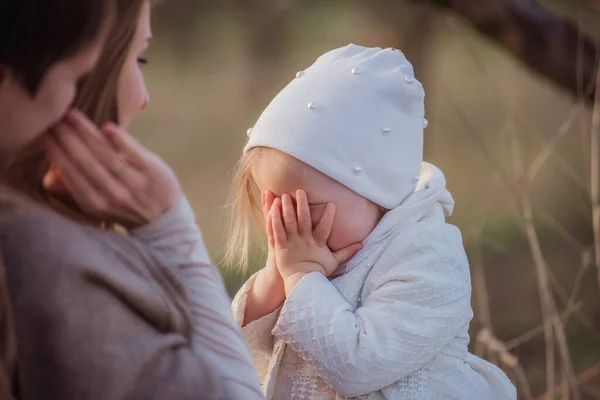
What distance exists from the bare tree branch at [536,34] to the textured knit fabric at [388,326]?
5.14 ft

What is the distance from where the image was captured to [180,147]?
5.82 m

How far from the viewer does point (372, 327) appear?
1.54m

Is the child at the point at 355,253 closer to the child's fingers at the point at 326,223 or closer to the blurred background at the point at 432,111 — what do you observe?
the child's fingers at the point at 326,223

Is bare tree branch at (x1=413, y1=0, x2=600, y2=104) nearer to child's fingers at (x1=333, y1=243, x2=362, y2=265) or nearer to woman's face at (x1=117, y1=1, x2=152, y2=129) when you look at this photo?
child's fingers at (x1=333, y1=243, x2=362, y2=265)

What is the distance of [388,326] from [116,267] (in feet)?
2.07

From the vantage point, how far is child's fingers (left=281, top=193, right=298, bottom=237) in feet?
5.26

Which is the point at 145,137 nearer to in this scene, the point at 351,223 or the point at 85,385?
the point at 351,223

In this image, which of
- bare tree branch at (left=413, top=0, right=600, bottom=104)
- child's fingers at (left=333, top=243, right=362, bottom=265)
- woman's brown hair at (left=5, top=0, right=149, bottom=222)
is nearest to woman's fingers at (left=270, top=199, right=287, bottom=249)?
child's fingers at (left=333, top=243, right=362, bottom=265)

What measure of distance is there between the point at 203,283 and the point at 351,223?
1.76 feet

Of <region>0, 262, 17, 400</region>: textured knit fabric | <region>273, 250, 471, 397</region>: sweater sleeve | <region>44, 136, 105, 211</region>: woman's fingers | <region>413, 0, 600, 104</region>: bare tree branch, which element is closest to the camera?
<region>0, 262, 17, 400</region>: textured knit fabric

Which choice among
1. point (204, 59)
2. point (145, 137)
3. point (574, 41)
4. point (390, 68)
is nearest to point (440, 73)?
point (204, 59)

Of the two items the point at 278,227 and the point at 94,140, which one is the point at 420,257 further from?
the point at 94,140

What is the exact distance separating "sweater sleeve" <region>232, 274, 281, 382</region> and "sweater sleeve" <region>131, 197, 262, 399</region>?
521mm

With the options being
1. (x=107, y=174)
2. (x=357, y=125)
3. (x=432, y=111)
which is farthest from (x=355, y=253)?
(x=432, y=111)
